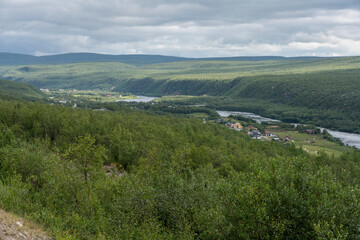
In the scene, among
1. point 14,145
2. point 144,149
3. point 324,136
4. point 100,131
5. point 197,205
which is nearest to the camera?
point 197,205

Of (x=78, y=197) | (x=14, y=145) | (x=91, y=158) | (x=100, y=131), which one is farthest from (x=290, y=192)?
(x=100, y=131)

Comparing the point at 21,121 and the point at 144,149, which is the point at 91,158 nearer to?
the point at 144,149

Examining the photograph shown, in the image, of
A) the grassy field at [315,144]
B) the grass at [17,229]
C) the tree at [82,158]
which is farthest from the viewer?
the grassy field at [315,144]

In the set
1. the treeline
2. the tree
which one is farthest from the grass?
the tree

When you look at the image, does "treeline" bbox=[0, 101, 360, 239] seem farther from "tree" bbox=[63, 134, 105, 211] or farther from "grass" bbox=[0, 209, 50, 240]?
"grass" bbox=[0, 209, 50, 240]

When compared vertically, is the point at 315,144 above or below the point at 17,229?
below

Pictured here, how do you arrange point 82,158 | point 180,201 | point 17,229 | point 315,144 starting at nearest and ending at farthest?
point 17,229 < point 82,158 < point 180,201 < point 315,144

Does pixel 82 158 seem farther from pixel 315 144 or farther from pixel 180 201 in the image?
pixel 315 144

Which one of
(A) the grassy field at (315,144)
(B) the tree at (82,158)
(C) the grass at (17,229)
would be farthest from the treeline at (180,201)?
(A) the grassy field at (315,144)

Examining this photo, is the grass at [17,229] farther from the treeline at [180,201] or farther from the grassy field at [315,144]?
the grassy field at [315,144]

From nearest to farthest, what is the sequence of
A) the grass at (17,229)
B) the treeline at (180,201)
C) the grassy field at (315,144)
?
the grass at (17,229) → the treeline at (180,201) → the grassy field at (315,144)

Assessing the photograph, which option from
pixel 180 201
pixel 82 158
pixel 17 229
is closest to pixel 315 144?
pixel 180 201
